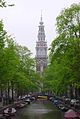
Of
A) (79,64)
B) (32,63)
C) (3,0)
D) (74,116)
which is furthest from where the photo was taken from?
(32,63)

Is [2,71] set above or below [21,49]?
below

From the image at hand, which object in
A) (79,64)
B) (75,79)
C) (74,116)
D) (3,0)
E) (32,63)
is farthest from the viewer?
(32,63)

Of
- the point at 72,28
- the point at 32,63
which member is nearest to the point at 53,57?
the point at 72,28

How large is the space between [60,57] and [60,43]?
287 cm

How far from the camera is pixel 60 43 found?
65750 millimetres

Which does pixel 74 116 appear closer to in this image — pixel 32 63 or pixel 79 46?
pixel 79 46

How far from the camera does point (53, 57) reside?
67.3m

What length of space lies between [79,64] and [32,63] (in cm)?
6349

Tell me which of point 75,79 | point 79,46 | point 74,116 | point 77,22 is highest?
point 77,22

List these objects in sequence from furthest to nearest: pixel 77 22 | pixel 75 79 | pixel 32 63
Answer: pixel 32 63, pixel 77 22, pixel 75 79

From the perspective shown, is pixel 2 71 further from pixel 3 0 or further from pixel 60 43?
pixel 3 0

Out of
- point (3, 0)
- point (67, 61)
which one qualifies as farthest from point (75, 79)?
point (3, 0)

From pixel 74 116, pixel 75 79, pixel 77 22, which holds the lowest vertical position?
pixel 74 116

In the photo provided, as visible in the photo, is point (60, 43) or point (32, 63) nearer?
point (60, 43)
